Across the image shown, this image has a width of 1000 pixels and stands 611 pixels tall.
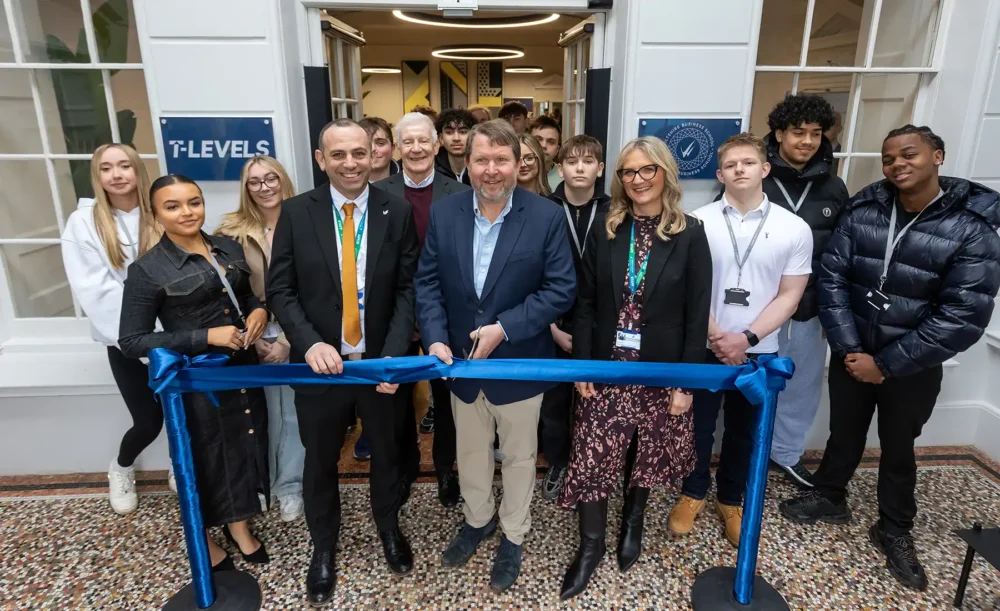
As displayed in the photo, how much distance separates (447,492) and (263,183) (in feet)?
5.68

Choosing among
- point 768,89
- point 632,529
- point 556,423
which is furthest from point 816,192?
point 632,529

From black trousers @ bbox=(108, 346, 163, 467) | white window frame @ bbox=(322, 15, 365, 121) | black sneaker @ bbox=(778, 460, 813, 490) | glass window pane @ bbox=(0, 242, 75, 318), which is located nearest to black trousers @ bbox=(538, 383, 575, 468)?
black sneaker @ bbox=(778, 460, 813, 490)

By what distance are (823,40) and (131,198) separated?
3678 millimetres

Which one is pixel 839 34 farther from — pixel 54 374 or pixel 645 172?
pixel 54 374

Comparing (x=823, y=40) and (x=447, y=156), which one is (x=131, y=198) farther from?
(x=823, y=40)

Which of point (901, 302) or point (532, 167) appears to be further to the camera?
point (532, 167)

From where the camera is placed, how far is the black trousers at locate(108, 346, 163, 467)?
8.60 ft

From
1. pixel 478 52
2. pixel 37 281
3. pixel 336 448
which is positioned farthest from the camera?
pixel 478 52

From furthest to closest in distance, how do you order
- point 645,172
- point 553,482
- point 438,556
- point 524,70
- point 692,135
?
point 524,70 → point 692,135 → point 553,482 → point 438,556 → point 645,172

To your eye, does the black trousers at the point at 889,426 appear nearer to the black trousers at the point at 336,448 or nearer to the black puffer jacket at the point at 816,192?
the black puffer jacket at the point at 816,192

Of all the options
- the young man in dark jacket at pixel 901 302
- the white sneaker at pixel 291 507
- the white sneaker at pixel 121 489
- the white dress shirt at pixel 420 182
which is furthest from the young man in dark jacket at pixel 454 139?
the white sneaker at pixel 121 489

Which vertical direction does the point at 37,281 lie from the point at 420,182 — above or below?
below

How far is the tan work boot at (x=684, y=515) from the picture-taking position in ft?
8.67

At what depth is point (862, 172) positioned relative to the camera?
3512 millimetres
